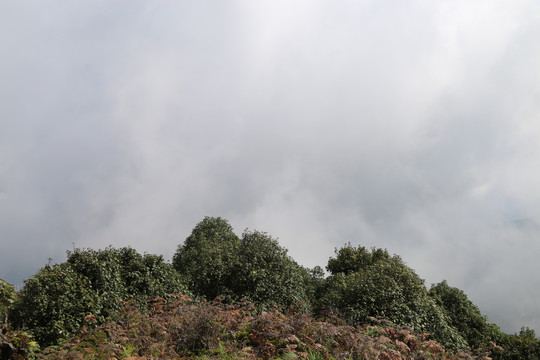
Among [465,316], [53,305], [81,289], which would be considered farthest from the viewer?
[465,316]

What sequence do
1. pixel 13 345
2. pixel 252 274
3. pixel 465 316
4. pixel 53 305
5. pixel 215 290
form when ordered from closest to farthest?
pixel 13 345 < pixel 53 305 < pixel 252 274 < pixel 215 290 < pixel 465 316

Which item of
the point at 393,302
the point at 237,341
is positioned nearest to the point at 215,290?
the point at 393,302

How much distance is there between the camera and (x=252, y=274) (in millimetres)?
16781

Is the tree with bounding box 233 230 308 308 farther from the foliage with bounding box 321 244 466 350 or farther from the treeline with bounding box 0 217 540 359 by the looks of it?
the foliage with bounding box 321 244 466 350

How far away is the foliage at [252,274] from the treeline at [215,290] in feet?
0.14

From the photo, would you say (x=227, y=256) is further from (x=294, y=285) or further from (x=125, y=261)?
(x=125, y=261)

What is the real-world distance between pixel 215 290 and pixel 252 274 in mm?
2399

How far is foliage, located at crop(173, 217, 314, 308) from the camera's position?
16.8m

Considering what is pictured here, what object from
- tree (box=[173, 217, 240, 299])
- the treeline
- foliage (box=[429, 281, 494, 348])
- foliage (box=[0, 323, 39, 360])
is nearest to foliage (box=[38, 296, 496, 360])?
foliage (box=[0, 323, 39, 360])

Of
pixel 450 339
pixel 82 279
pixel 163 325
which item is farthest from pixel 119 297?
pixel 450 339

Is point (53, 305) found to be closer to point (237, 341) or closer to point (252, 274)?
point (237, 341)

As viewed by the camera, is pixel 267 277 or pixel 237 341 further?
pixel 267 277

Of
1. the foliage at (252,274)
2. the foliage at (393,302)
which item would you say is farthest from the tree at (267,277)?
the foliage at (393,302)

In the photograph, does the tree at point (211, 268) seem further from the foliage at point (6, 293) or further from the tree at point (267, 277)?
the foliage at point (6, 293)
